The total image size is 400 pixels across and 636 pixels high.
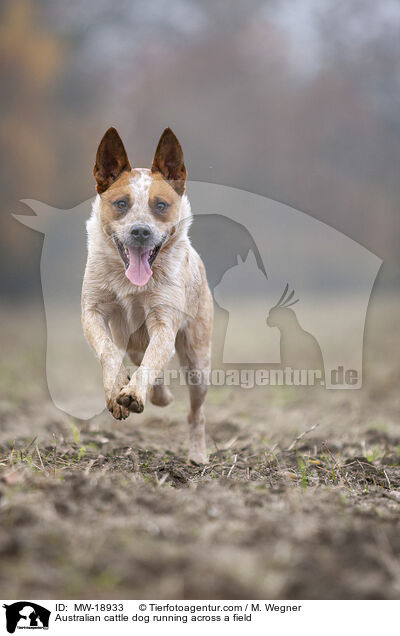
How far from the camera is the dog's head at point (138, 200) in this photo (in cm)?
352

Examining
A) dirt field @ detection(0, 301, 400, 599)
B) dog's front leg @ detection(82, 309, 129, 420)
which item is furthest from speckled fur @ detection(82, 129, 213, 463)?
dirt field @ detection(0, 301, 400, 599)

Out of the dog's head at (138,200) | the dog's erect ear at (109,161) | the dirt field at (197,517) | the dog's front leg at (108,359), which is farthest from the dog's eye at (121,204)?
the dirt field at (197,517)

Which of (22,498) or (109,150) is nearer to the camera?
(22,498)

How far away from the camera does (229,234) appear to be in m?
6.03

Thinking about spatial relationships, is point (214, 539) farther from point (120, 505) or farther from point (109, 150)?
point (109, 150)

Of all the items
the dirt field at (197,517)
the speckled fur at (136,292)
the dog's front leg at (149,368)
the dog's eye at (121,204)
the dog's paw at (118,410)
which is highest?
the dog's eye at (121,204)

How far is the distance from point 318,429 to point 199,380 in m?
1.42

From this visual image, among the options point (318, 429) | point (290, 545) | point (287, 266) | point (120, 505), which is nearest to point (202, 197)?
point (318, 429)

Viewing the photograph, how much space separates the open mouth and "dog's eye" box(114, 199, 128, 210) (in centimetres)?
17

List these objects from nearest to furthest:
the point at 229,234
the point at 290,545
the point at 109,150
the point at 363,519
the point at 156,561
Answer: the point at 156,561
the point at 290,545
the point at 363,519
the point at 109,150
the point at 229,234

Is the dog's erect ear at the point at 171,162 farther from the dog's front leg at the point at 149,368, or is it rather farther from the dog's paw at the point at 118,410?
the dog's paw at the point at 118,410

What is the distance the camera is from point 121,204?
11.8 ft

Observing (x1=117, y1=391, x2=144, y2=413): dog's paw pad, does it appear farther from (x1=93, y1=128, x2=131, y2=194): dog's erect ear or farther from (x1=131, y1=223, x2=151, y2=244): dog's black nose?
(x1=93, y1=128, x2=131, y2=194): dog's erect ear

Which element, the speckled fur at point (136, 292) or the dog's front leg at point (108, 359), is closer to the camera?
the dog's front leg at point (108, 359)
